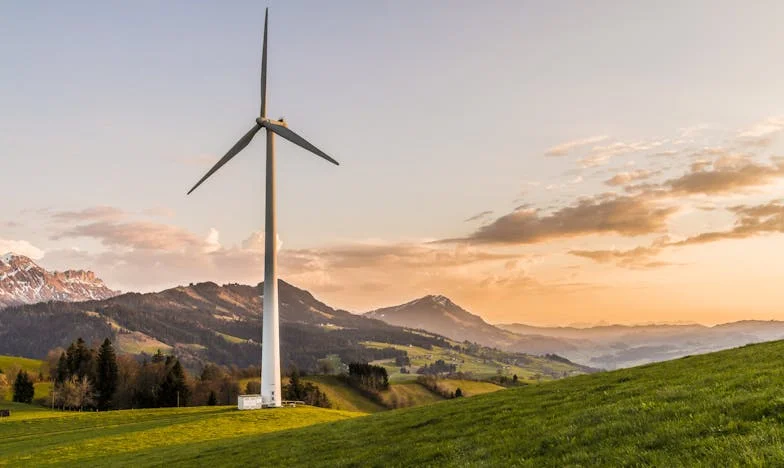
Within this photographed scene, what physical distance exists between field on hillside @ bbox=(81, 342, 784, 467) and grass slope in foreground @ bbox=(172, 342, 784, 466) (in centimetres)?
5

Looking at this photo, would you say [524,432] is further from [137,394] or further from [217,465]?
[137,394]

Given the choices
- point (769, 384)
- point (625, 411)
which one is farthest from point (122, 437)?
point (769, 384)

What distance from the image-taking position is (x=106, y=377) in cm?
16338

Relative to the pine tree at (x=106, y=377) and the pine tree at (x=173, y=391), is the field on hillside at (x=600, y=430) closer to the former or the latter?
the pine tree at (x=173, y=391)

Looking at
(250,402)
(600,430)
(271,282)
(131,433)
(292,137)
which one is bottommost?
(131,433)

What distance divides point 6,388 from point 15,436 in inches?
4528

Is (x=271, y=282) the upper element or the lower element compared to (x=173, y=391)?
upper

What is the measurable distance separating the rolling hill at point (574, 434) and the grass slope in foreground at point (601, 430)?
6cm

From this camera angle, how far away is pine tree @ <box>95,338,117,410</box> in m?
161

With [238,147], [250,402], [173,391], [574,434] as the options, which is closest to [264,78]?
[238,147]

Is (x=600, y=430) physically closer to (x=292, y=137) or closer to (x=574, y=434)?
(x=574, y=434)

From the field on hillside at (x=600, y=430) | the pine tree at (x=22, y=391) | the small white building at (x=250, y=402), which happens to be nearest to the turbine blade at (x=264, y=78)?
the small white building at (x=250, y=402)

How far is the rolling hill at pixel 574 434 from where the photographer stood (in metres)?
16.8

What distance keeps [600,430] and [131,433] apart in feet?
192
